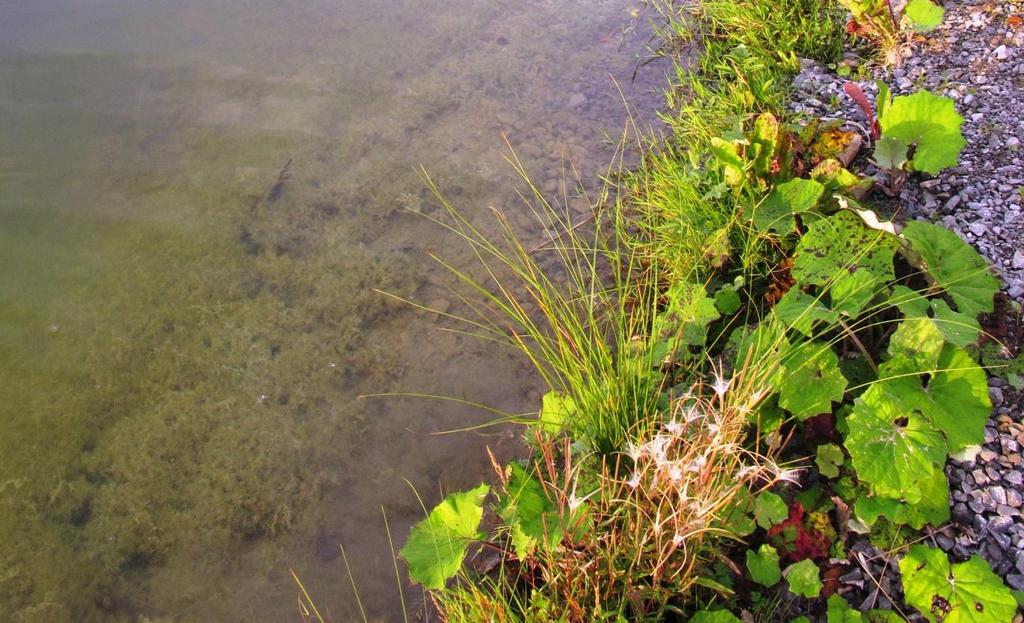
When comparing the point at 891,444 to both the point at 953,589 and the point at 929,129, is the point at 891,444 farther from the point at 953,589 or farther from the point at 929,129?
the point at 929,129

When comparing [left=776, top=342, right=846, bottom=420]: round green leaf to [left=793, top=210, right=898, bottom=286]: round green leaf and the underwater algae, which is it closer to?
[left=793, top=210, right=898, bottom=286]: round green leaf

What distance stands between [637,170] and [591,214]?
36 centimetres

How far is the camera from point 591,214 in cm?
317

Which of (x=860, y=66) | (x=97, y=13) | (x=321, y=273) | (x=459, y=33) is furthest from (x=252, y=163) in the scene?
(x=860, y=66)

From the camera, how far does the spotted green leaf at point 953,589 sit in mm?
1572

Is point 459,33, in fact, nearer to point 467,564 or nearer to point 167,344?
point 167,344

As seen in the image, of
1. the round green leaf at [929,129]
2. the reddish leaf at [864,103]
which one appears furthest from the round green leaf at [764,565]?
the reddish leaf at [864,103]

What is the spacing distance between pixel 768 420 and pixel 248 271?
217cm

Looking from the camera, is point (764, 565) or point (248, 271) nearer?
point (764, 565)

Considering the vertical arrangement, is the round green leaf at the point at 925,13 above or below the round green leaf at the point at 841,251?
above

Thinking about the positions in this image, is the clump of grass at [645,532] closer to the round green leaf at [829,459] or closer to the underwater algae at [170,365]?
the round green leaf at [829,459]

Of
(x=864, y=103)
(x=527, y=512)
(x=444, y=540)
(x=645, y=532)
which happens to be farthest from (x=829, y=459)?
(x=864, y=103)

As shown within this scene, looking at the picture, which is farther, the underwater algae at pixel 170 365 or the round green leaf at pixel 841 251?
the underwater algae at pixel 170 365

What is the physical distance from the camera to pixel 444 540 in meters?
1.85
